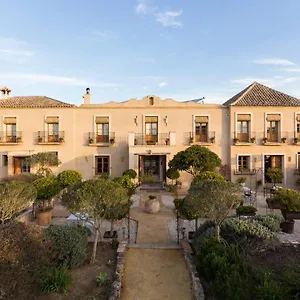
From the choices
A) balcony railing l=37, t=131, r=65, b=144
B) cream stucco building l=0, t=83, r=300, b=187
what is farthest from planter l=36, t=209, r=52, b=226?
balcony railing l=37, t=131, r=65, b=144

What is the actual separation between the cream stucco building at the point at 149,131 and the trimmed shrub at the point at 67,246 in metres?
13.8

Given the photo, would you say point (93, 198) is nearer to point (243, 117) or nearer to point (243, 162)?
point (243, 162)

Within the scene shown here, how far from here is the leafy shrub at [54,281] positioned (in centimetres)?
506

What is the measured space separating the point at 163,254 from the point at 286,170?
16.9 m

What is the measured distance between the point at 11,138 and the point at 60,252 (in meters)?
17.6

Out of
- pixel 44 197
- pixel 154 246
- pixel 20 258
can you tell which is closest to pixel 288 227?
pixel 154 246

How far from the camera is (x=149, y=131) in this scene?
67.5ft

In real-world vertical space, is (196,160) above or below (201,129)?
below

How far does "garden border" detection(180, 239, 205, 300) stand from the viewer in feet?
17.1

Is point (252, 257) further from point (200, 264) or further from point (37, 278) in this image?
point (37, 278)

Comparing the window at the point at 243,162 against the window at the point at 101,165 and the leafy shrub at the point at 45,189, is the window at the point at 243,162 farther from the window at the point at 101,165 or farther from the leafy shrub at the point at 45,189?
the leafy shrub at the point at 45,189

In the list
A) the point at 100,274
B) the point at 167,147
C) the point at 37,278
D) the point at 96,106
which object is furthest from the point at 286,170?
the point at 37,278

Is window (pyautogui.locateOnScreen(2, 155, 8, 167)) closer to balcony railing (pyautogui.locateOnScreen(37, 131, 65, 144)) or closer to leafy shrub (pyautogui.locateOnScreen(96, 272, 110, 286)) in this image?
balcony railing (pyautogui.locateOnScreen(37, 131, 65, 144))

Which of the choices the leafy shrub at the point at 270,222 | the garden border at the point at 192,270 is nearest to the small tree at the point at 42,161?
the garden border at the point at 192,270
